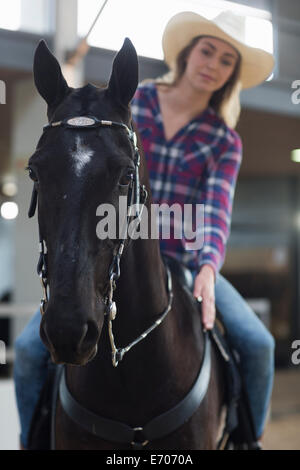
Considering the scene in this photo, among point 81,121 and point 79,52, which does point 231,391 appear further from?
point 79,52

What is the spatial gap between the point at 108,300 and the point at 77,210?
24cm

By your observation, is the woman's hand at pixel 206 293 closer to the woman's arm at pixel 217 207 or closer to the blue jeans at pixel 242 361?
the woman's arm at pixel 217 207

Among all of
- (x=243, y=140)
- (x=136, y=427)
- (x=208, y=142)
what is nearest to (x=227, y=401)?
(x=136, y=427)

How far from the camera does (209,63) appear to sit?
226cm

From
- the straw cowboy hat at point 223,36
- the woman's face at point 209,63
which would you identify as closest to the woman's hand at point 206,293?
the woman's face at point 209,63

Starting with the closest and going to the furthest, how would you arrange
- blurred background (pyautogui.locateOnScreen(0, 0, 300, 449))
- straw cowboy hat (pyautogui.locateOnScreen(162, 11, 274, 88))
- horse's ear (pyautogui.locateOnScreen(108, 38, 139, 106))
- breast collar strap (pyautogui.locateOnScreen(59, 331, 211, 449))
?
horse's ear (pyautogui.locateOnScreen(108, 38, 139, 106)), breast collar strap (pyautogui.locateOnScreen(59, 331, 211, 449)), straw cowboy hat (pyautogui.locateOnScreen(162, 11, 274, 88)), blurred background (pyautogui.locateOnScreen(0, 0, 300, 449))

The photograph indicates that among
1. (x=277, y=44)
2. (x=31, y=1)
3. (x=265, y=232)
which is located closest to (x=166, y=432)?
(x=31, y=1)

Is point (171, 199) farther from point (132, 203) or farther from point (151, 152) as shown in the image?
point (132, 203)

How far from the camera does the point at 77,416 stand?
1612mm

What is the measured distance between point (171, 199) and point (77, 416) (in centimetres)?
103

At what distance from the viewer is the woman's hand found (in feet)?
6.08

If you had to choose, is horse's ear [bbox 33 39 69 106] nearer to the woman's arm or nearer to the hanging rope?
the woman's arm

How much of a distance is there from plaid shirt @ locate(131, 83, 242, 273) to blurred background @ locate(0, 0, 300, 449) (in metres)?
0.47

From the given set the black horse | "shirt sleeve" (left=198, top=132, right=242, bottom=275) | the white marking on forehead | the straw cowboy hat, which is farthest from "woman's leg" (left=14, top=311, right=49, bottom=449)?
the straw cowboy hat
